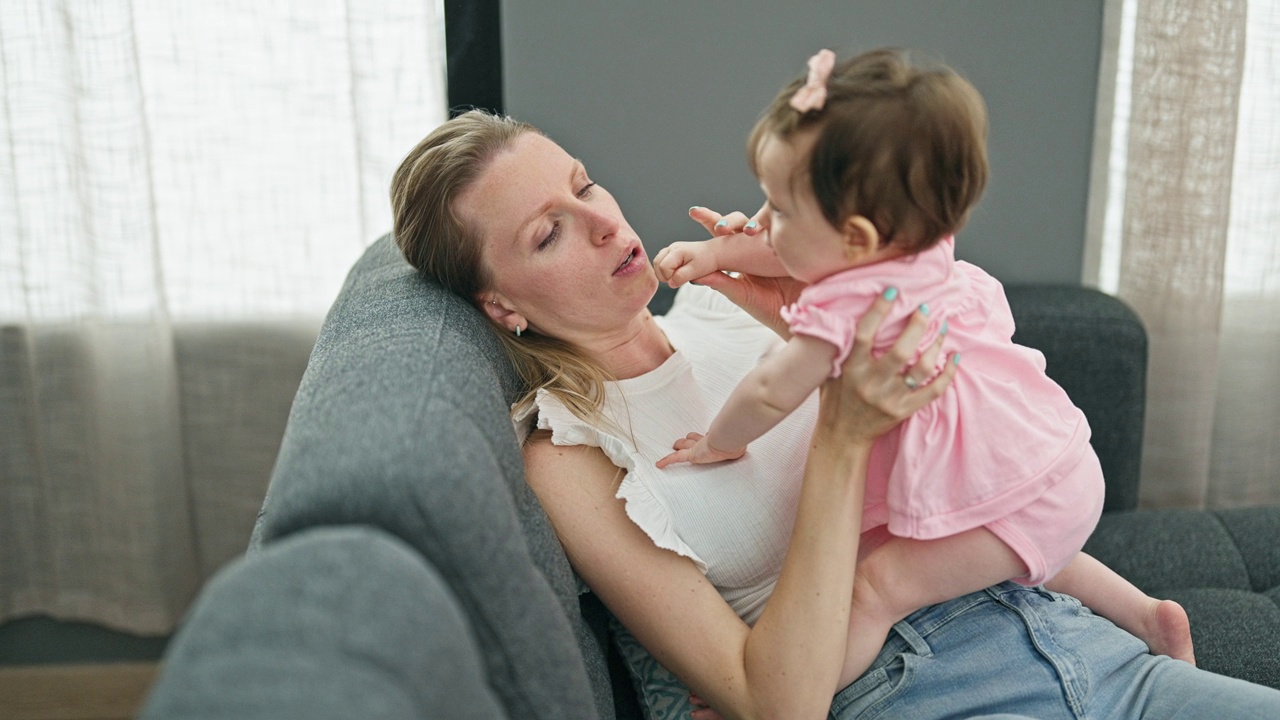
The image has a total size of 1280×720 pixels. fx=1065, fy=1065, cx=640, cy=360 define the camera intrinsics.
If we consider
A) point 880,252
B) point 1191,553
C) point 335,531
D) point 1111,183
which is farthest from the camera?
point 1111,183

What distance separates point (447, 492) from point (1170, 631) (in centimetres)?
100

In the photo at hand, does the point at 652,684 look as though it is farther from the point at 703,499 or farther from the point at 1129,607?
the point at 1129,607

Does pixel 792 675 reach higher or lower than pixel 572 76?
lower

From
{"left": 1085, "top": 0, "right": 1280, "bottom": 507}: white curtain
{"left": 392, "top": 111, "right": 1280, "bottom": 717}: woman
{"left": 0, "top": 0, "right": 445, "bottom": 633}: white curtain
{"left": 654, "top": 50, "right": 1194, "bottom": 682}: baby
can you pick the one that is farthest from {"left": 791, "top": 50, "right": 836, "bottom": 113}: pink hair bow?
{"left": 1085, "top": 0, "right": 1280, "bottom": 507}: white curtain

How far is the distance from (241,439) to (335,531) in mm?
1524

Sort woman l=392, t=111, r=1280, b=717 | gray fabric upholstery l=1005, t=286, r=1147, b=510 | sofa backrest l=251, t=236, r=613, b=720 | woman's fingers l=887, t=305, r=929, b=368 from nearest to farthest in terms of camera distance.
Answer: sofa backrest l=251, t=236, r=613, b=720 → woman's fingers l=887, t=305, r=929, b=368 → woman l=392, t=111, r=1280, b=717 → gray fabric upholstery l=1005, t=286, r=1147, b=510

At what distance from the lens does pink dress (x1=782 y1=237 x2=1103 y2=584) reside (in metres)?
1.16

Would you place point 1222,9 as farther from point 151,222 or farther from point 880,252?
point 151,222

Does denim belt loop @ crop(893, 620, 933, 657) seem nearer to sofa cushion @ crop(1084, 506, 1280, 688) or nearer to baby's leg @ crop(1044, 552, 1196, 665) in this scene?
baby's leg @ crop(1044, 552, 1196, 665)

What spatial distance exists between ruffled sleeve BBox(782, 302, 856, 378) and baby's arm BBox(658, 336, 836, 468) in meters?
0.01

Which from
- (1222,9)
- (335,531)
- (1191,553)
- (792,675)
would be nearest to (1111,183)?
(1222,9)

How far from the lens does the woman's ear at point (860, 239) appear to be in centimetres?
107

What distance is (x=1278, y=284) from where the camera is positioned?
223 cm

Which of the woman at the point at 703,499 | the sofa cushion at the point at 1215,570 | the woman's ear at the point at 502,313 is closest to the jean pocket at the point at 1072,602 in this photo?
the woman at the point at 703,499
